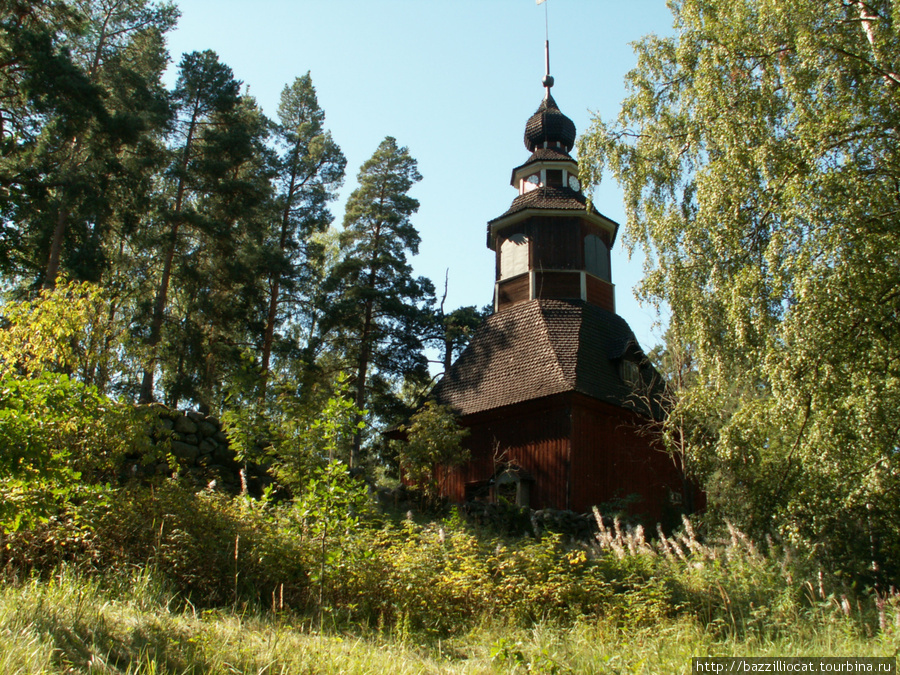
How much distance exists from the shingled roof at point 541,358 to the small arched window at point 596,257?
1097 mm

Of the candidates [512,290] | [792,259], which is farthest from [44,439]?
[512,290]

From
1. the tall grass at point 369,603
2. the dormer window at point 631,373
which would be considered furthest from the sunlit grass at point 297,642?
the dormer window at point 631,373

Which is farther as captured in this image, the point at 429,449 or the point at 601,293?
the point at 601,293

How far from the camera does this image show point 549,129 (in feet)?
69.2

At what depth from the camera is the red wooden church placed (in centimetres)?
1538

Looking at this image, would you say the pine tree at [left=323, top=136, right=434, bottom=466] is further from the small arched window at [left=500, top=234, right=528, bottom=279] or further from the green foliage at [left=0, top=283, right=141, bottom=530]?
the green foliage at [left=0, top=283, right=141, bottom=530]

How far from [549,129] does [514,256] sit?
454 cm

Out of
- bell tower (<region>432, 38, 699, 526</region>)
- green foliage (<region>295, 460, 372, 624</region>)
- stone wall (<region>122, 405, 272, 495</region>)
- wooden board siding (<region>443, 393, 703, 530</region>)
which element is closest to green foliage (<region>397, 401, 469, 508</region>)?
wooden board siding (<region>443, 393, 703, 530</region>)

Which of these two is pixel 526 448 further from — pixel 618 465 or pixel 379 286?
pixel 379 286

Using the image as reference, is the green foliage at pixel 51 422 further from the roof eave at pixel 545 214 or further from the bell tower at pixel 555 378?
the roof eave at pixel 545 214

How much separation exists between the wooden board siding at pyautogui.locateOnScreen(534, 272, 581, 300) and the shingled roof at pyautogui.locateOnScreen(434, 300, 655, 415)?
29 cm

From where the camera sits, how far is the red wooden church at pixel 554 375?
50.4 ft

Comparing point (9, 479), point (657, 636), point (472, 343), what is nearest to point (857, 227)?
point (657, 636)

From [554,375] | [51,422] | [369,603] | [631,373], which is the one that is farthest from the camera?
[631,373]
